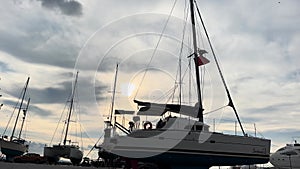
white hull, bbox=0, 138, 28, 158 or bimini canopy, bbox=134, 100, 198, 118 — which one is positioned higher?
bimini canopy, bbox=134, 100, 198, 118

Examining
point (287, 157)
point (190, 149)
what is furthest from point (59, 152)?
point (287, 157)

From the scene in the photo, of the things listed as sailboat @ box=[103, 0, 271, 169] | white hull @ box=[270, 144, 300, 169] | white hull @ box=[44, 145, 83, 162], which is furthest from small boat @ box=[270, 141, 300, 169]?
white hull @ box=[44, 145, 83, 162]

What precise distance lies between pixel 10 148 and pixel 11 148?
0.85 ft

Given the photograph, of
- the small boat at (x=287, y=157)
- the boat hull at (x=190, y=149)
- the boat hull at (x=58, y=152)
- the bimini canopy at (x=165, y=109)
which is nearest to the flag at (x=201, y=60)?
the bimini canopy at (x=165, y=109)

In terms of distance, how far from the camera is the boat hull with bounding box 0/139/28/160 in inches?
1880

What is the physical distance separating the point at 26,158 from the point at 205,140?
27667 mm

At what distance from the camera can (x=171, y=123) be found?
2069 cm

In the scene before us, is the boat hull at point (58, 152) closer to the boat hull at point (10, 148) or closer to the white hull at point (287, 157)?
the boat hull at point (10, 148)

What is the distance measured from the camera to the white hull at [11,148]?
47694mm

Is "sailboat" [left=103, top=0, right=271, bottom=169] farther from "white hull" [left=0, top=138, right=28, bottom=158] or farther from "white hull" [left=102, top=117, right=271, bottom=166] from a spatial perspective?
"white hull" [left=0, top=138, right=28, bottom=158]

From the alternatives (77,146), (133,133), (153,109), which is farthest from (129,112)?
(77,146)

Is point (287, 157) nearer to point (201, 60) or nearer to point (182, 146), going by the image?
point (201, 60)

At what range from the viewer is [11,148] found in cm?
4962

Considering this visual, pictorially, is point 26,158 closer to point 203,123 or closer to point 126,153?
point 126,153
